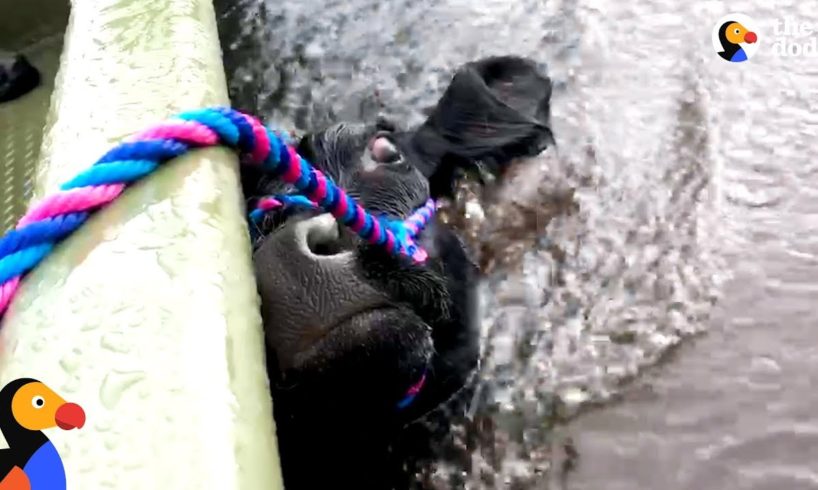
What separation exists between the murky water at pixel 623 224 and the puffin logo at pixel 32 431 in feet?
2.35

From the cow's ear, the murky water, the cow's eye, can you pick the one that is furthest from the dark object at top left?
the cow's eye

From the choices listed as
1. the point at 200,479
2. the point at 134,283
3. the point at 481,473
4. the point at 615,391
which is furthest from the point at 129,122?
the point at 615,391

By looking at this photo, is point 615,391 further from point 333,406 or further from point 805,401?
point 333,406

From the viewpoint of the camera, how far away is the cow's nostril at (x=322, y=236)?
0.95 metres

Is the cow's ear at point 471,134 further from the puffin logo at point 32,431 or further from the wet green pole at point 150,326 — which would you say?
the puffin logo at point 32,431

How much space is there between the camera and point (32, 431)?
64 cm

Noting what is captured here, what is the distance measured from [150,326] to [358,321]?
0.20m

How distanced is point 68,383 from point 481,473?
2.39 feet

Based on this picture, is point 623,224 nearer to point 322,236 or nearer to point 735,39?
point 735,39

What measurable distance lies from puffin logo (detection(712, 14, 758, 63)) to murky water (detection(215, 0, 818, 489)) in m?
0.03

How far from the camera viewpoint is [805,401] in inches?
54.0

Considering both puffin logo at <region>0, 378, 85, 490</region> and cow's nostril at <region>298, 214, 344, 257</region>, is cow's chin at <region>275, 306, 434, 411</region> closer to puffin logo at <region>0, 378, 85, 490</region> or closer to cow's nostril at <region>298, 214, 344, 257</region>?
cow's nostril at <region>298, 214, 344, 257</region>

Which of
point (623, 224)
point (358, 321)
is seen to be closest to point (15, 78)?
point (623, 224)

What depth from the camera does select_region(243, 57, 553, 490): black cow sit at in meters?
0.85
